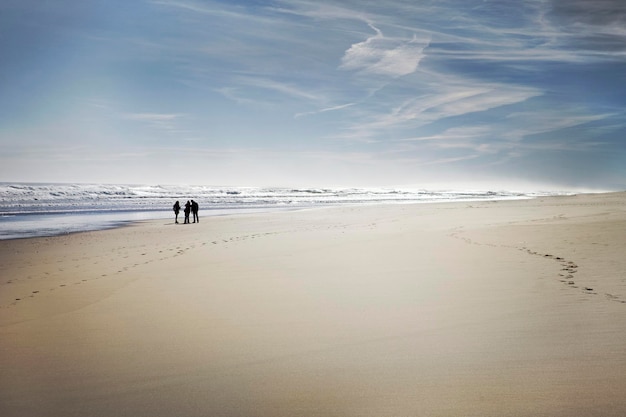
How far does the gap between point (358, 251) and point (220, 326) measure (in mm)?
7049

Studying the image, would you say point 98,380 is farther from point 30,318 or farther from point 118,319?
point 30,318

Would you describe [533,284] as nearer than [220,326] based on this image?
No

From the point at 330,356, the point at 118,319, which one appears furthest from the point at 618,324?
the point at 118,319

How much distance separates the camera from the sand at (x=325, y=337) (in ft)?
12.2

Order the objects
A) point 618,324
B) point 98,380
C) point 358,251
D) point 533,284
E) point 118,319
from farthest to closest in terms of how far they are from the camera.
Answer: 1. point 358,251
2. point 533,284
3. point 118,319
4. point 618,324
5. point 98,380

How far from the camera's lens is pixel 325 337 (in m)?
5.27

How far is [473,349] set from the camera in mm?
4730

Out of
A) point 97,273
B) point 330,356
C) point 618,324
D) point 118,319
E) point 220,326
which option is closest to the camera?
point 330,356

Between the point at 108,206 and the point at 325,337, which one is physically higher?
the point at 108,206

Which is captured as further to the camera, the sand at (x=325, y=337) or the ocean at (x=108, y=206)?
the ocean at (x=108, y=206)

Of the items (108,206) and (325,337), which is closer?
(325,337)

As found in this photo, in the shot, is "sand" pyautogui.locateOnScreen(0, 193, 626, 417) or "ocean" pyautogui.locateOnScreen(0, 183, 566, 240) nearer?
"sand" pyautogui.locateOnScreen(0, 193, 626, 417)

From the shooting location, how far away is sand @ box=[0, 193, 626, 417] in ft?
12.2

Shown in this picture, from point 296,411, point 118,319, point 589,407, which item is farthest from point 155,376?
point 589,407
